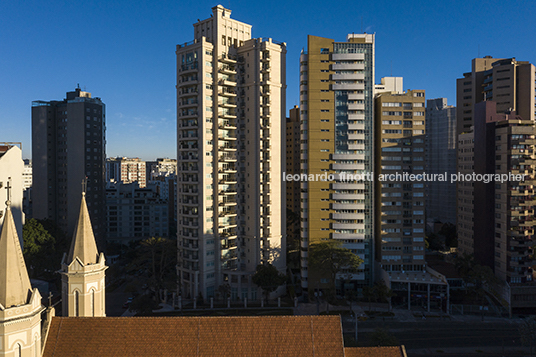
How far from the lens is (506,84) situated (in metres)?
107

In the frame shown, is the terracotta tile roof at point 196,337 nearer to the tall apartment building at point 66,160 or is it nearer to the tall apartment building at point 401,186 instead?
the tall apartment building at point 401,186

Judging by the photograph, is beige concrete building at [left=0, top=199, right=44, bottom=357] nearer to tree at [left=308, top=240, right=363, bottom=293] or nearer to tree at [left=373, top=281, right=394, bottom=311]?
tree at [left=308, top=240, right=363, bottom=293]

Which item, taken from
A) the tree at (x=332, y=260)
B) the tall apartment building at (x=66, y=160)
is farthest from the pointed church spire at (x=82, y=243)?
the tall apartment building at (x=66, y=160)

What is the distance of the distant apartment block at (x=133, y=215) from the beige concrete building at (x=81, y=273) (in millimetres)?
91126

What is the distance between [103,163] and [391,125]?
85315mm

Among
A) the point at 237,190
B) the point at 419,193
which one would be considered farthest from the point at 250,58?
the point at 419,193

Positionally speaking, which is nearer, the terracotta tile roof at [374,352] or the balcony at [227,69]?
the terracotta tile roof at [374,352]

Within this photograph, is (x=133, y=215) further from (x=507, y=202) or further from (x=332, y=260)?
(x=507, y=202)

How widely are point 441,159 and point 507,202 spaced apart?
8821 cm

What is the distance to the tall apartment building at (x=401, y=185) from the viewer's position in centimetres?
8025

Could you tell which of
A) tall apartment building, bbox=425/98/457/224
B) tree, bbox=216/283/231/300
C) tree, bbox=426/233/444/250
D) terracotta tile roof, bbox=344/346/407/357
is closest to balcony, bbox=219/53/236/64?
tree, bbox=216/283/231/300

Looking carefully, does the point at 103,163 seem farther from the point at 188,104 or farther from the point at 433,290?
the point at 433,290

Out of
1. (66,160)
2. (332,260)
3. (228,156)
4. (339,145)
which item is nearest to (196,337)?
(332,260)

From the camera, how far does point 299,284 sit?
8569 cm
